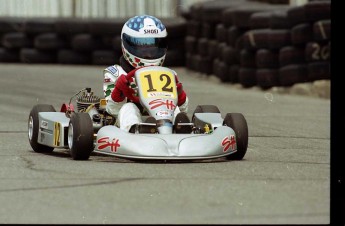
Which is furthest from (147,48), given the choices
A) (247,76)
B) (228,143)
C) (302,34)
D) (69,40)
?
(69,40)

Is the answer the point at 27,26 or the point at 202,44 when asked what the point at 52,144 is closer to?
the point at 202,44

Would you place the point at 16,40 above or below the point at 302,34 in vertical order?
below

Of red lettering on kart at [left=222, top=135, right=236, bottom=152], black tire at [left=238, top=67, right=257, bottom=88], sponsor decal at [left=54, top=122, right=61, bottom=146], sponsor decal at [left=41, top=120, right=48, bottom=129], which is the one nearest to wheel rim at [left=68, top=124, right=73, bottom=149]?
sponsor decal at [left=54, top=122, right=61, bottom=146]

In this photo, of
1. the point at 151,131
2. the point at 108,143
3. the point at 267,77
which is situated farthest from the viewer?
the point at 267,77

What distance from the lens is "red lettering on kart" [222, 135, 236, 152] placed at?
8172 mm

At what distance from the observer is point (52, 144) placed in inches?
349

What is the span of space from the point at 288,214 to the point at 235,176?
1.54 meters

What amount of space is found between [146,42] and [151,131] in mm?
956

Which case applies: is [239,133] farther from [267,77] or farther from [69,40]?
[69,40]

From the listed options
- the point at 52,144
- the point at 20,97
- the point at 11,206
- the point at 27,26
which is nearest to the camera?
the point at 11,206

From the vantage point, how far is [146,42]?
9.08 meters

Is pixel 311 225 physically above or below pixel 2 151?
above

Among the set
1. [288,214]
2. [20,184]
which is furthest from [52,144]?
[288,214]

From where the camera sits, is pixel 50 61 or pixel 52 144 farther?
pixel 50 61
